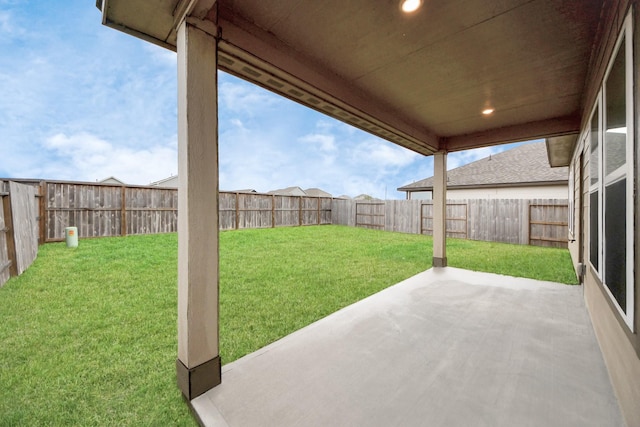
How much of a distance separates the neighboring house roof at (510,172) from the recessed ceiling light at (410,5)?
39.3 ft

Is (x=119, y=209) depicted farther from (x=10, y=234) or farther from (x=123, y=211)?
(x=10, y=234)

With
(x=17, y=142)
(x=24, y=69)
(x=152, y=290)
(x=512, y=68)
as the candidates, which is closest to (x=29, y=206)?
(x=152, y=290)

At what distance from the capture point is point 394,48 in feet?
7.00

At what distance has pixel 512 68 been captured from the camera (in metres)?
2.42

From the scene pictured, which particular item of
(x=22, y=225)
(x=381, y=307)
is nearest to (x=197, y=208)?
(x=381, y=307)

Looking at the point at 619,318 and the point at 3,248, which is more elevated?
the point at 3,248

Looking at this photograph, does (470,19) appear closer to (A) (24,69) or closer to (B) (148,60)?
(A) (24,69)

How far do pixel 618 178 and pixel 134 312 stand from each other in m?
4.04

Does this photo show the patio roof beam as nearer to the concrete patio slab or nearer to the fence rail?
the concrete patio slab

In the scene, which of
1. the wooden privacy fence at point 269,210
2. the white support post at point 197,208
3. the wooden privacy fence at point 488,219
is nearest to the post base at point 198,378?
the white support post at point 197,208

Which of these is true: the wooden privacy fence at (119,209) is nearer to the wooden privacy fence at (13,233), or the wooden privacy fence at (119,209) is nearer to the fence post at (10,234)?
the wooden privacy fence at (13,233)

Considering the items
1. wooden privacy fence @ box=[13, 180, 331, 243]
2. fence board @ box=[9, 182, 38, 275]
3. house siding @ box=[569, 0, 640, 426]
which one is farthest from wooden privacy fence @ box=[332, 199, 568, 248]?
fence board @ box=[9, 182, 38, 275]

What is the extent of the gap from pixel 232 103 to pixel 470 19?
202 ft

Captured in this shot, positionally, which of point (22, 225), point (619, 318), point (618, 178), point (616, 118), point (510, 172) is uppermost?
point (510, 172)
